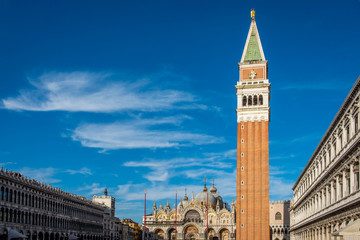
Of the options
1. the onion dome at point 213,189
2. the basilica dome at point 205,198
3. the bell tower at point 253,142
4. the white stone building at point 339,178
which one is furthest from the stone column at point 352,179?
the onion dome at point 213,189

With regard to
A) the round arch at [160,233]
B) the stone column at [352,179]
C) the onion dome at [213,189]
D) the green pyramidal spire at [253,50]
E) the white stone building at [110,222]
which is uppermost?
the green pyramidal spire at [253,50]

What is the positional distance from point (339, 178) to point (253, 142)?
5749cm

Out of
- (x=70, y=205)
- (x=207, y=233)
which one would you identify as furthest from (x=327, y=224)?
(x=207, y=233)

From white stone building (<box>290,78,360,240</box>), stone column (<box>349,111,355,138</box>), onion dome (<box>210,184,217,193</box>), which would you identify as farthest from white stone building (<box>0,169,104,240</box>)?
onion dome (<box>210,184,217,193</box>)

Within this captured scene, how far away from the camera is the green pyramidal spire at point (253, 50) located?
108m

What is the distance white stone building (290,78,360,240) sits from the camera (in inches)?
1398

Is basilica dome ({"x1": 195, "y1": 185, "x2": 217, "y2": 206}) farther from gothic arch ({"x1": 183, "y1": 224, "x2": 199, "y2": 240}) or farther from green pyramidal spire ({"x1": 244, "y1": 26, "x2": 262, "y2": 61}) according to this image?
green pyramidal spire ({"x1": 244, "y1": 26, "x2": 262, "y2": 61})

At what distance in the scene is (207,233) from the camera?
486ft

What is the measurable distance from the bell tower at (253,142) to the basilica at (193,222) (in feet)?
163

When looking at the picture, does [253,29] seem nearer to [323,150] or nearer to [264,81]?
[264,81]

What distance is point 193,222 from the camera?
5984 inches

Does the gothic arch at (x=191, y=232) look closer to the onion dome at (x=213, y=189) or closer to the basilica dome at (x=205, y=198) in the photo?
the basilica dome at (x=205, y=198)

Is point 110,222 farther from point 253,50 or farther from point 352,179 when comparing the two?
point 352,179

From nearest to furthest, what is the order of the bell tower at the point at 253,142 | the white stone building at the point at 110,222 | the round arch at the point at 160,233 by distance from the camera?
the bell tower at the point at 253,142 → the white stone building at the point at 110,222 → the round arch at the point at 160,233
